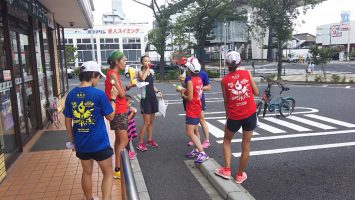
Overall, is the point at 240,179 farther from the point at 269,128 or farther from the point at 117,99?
the point at 269,128

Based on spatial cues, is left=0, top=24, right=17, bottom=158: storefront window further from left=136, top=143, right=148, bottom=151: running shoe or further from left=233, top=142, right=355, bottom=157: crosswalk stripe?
left=233, top=142, right=355, bottom=157: crosswalk stripe

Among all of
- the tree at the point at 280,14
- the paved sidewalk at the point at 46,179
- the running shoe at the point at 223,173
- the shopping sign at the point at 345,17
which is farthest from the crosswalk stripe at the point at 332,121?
the shopping sign at the point at 345,17

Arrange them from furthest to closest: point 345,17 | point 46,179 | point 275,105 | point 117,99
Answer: point 345,17
point 275,105
point 46,179
point 117,99

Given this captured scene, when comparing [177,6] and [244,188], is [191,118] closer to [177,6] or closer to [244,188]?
[244,188]

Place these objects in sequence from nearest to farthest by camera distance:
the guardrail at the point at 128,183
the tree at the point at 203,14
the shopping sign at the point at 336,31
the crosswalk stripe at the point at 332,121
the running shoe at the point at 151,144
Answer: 1. the guardrail at the point at 128,183
2. the running shoe at the point at 151,144
3. the crosswalk stripe at the point at 332,121
4. the tree at the point at 203,14
5. the shopping sign at the point at 336,31

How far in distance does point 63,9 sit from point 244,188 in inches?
326

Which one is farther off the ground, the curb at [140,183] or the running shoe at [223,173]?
the running shoe at [223,173]

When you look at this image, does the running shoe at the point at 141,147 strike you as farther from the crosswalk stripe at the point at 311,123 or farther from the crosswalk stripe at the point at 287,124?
the crosswalk stripe at the point at 311,123

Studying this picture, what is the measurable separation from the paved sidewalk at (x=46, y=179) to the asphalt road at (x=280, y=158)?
1.03 metres

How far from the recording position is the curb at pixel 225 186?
4.25m

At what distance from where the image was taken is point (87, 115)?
3.38m

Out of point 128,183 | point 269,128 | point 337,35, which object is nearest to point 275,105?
point 269,128

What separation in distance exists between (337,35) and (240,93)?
62.3 m

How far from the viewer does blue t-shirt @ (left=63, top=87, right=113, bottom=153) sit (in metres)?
3.35
